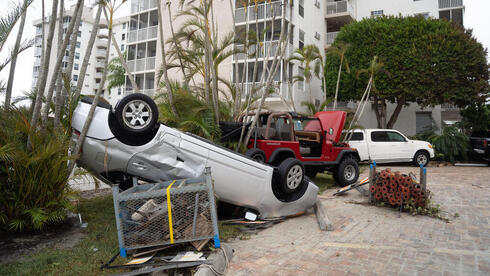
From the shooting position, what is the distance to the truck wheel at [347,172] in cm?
894

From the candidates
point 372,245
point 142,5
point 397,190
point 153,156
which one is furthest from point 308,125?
point 142,5

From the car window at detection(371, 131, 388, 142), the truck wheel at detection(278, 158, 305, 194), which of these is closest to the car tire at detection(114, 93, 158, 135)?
the truck wheel at detection(278, 158, 305, 194)

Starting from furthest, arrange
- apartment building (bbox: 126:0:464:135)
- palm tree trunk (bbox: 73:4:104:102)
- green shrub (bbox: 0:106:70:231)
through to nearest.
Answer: apartment building (bbox: 126:0:464:135) < palm tree trunk (bbox: 73:4:104:102) < green shrub (bbox: 0:106:70:231)

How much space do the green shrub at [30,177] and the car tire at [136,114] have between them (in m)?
0.91

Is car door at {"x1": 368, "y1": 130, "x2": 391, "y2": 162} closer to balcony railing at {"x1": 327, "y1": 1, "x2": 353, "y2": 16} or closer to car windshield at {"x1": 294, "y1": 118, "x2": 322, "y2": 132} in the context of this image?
car windshield at {"x1": 294, "y1": 118, "x2": 322, "y2": 132}

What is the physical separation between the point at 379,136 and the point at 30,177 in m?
13.0

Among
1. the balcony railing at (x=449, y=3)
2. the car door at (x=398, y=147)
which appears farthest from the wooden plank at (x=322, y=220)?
the balcony railing at (x=449, y=3)

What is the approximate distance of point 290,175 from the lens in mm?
5613

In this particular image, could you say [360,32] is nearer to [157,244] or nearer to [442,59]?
[442,59]

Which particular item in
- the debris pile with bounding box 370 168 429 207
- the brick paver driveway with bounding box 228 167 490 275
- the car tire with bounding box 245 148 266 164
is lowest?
the brick paver driveway with bounding box 228 167 490 275

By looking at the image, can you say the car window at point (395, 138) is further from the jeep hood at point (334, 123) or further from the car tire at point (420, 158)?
the jeep hood at point (334, 123)

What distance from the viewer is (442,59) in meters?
17.1

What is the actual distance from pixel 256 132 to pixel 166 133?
2897mm

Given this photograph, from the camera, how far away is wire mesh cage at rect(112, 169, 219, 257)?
3648 millimetres
